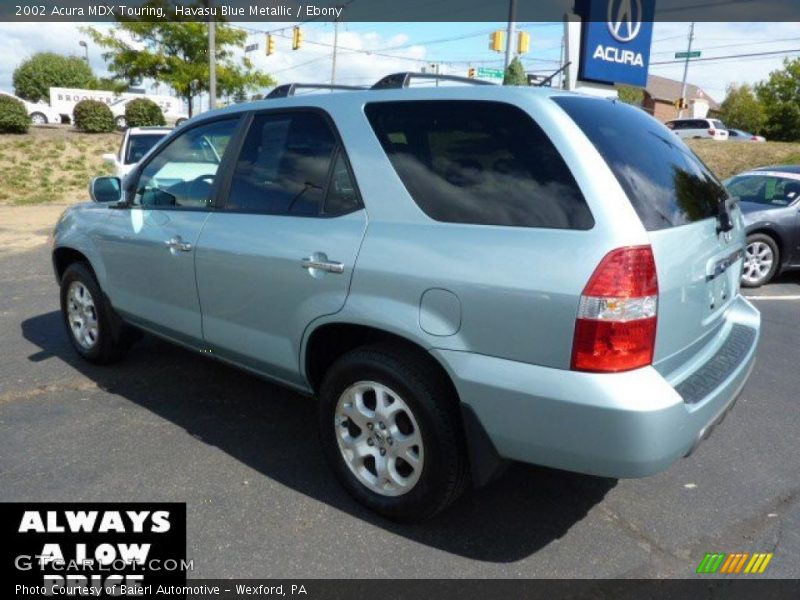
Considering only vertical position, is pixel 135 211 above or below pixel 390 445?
above

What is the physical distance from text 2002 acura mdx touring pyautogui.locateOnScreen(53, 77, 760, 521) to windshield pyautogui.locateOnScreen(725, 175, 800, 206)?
601 cm

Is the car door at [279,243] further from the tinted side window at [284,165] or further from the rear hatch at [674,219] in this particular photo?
the rear hatch at [674,219]

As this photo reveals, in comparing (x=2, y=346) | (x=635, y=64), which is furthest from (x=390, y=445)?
(x=635, y=64)

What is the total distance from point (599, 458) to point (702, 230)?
1.05 m

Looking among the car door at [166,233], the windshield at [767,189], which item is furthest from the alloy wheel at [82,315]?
the windshield at [767,189]

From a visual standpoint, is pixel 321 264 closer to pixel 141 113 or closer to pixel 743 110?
pixel 141 113

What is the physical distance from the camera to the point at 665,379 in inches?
92.4

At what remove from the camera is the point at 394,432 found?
2.71 m

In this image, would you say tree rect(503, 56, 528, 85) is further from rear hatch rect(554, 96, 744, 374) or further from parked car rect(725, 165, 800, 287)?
rear hatch rect(554, 96, 744, 374)

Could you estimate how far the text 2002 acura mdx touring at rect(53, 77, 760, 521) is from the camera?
7.26 feet

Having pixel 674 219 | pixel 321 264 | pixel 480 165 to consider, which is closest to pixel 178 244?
pixel 321 264

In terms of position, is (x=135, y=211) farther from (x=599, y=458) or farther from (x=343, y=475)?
(x=599, y=458)

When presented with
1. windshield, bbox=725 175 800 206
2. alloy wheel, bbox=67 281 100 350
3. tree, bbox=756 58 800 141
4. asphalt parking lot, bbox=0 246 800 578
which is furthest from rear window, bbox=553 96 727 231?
tree, bbox=756 58 800 141

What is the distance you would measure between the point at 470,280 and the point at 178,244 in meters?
1.91
